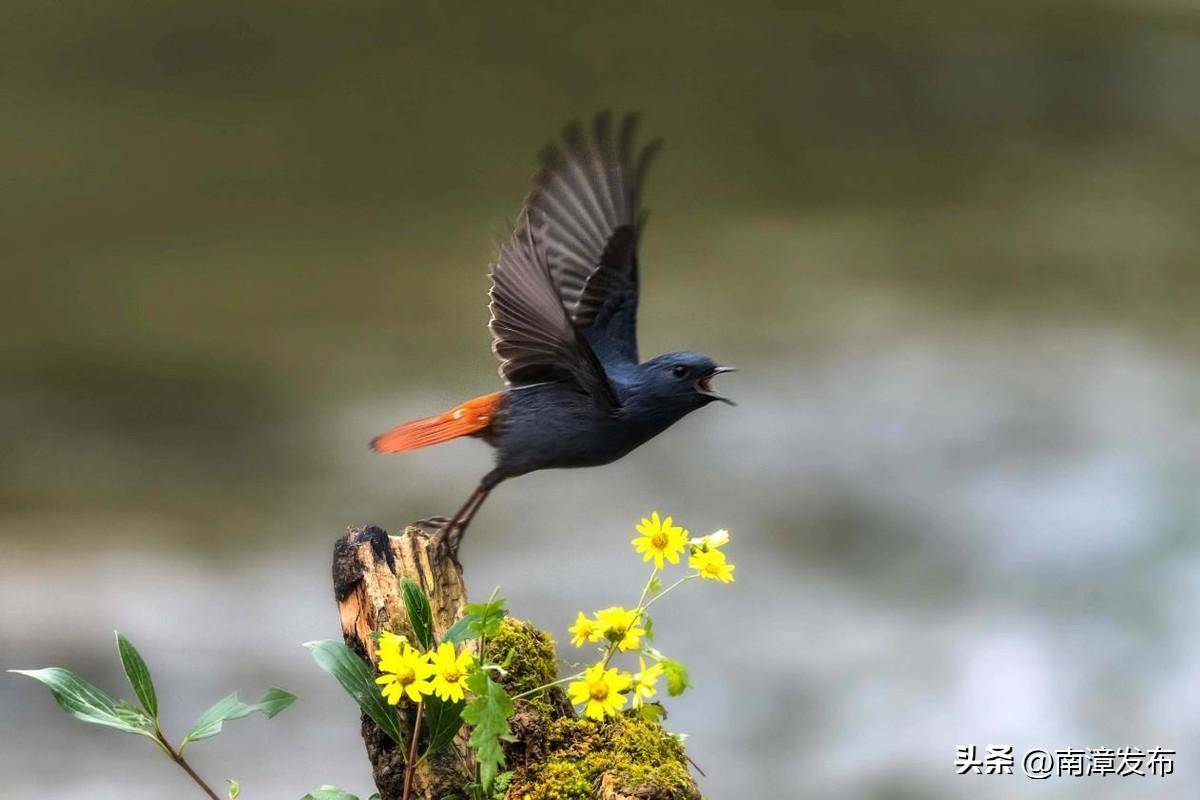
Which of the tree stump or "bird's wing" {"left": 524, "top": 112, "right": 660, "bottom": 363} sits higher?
"bird's wing" {"left": 524, "top": 112, "right": 660, "bottom": 363}

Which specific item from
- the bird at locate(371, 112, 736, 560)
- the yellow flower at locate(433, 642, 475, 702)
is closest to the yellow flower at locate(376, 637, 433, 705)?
the yellow flower at locate(433, 642, 475, 702)

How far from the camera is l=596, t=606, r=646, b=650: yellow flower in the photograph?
6.73ft

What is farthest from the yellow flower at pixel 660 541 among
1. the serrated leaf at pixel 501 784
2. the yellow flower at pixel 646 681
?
the serrated leaf at pixel 501 784

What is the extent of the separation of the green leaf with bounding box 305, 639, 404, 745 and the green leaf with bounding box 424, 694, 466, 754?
0.19ft

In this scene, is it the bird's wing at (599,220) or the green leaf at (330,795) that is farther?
the bird's wing at (599,220)

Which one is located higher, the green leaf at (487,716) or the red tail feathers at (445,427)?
the red tail feathers at (445,427)

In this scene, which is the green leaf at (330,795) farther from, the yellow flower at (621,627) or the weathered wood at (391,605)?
the yellow flower at (621,627)

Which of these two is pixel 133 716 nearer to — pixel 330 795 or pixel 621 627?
pixel 330 795

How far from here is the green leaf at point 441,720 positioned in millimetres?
2059

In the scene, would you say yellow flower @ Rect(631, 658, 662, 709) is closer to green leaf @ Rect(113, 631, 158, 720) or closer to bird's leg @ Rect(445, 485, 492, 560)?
bird's leg @ Rect(445, 485, 492, 560)

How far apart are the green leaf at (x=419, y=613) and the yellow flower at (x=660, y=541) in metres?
0.34

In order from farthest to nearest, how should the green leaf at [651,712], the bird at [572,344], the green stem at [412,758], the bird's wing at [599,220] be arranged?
the bird's wing at [599,220] → the bird at [572,344] → the green leaf at [651,712] → the green stem at [412,758]

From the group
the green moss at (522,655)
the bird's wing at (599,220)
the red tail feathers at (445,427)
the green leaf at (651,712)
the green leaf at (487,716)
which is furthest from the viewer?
the bird's wing at (599,220)

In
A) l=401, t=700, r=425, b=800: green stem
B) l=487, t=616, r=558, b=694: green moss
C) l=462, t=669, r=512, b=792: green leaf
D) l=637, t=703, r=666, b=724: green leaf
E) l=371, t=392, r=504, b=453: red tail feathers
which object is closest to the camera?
l=462, t=669, r=512, b=792: green leaf
